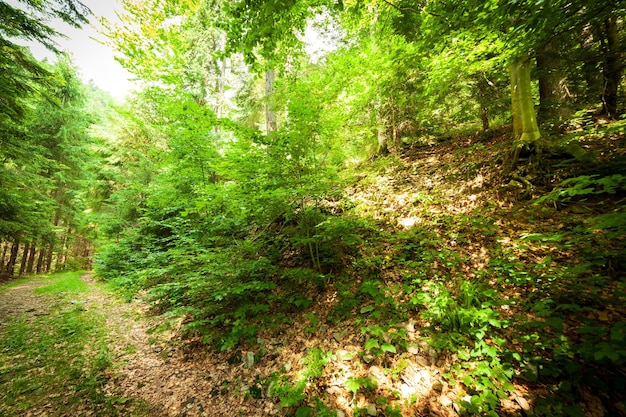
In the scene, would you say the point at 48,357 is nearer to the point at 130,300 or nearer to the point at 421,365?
the point at 130,300

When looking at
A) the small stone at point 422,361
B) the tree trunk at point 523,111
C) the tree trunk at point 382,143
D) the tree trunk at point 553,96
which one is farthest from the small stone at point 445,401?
the tree trunk at point 382,143

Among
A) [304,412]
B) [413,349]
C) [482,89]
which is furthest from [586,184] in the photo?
[482,89]

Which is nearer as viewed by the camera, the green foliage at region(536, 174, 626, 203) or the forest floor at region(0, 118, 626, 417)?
the green foliage at region(536, 174, 626, 203)

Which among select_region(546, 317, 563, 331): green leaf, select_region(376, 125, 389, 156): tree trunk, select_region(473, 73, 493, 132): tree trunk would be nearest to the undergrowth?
select_region(546, 317, 563, 331): green leaf

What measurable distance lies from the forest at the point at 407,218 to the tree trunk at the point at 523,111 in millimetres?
36

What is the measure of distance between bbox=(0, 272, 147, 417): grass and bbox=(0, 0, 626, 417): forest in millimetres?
405

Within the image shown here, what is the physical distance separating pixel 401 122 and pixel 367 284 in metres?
7.75

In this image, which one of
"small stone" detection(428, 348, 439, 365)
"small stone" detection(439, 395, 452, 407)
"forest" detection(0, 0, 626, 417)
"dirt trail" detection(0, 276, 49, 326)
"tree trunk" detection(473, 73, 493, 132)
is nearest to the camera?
"small stone" detection(439, 395, 452, 407)

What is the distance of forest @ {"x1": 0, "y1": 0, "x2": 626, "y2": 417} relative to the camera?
2.75 meters

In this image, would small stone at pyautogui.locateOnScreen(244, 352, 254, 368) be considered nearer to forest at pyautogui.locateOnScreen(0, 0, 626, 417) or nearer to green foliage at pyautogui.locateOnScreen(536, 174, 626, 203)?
forest at pyautogui.locateOnScreen(0, 0, 626, 417)

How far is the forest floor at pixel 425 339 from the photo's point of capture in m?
2.60

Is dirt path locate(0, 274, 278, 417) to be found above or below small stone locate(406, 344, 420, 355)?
below

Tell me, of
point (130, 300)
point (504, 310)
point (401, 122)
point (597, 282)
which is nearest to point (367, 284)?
point (504, 310)

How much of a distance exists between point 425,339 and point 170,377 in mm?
4518
